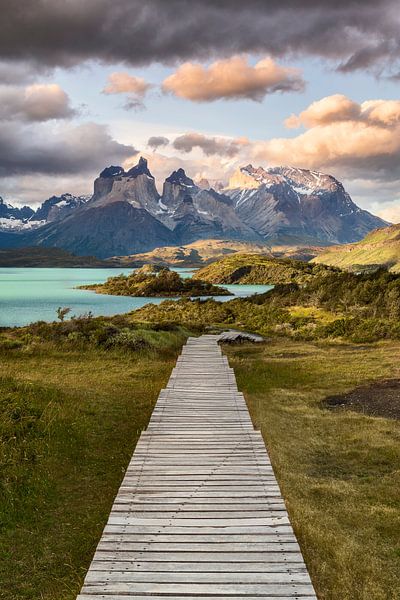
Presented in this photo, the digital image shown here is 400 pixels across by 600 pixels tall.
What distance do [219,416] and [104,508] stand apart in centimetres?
561

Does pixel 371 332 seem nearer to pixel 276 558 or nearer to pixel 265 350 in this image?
pixel 265 350

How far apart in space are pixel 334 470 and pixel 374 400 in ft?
30.0

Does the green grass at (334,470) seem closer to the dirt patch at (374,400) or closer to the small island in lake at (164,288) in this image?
the dirt patch at (374,400)

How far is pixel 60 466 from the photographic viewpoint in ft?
47.4

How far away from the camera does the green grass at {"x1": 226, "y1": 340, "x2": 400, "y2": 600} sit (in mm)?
9438

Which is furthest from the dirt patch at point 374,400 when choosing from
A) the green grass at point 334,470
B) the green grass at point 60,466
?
the green grass at point 60,466

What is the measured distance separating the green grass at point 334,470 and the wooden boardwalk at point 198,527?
145 cm

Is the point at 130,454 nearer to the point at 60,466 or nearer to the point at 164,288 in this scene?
the point at 60,466

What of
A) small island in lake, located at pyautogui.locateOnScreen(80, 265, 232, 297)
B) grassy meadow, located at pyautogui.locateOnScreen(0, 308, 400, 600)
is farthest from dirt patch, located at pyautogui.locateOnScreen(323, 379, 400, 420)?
small island in lake, located at pyautogui.locateOnScreen(80, 265, 232, 297)

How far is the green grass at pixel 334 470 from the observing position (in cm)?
944

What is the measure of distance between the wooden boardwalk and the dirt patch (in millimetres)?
8701

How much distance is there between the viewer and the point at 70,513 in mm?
11938

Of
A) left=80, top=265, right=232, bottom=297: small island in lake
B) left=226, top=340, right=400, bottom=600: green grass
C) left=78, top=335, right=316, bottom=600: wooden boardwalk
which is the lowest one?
→ left=80, top=265, right=232, bottom=297: small island in lake

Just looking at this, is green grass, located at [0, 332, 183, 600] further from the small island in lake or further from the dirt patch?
the small island in lake
